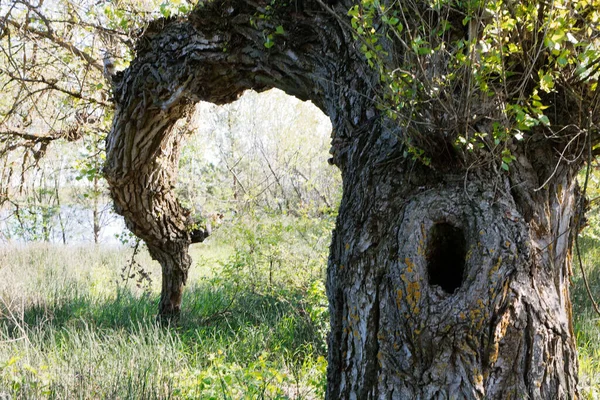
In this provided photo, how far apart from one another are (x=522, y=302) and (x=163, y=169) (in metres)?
3.83

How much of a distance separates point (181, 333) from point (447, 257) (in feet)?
14.3

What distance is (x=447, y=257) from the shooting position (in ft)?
6.99

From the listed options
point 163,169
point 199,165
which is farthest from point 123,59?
point 199,165

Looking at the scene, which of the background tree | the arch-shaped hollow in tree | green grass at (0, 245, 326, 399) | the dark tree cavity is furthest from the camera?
the background tree

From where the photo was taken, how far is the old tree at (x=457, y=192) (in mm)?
1801

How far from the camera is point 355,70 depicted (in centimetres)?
248

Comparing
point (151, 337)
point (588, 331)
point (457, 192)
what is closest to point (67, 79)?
point (151, 337)

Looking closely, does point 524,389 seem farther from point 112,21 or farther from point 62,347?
point 62,347

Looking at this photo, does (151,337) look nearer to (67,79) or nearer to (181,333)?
(181,333)

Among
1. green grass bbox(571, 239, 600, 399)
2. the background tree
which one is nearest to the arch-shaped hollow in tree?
the background tree

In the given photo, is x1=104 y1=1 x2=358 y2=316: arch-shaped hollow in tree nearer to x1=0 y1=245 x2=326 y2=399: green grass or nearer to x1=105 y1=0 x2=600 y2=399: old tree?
x1=105 y1=0 x2=600 y2=399: old tree

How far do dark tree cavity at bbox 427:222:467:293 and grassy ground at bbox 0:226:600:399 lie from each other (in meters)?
1.62

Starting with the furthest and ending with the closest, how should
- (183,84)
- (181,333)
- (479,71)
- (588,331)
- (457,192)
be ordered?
(181,333), (588,331), (183,84), (457,192), (479,71)

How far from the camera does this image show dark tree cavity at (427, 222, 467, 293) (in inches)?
81.8
